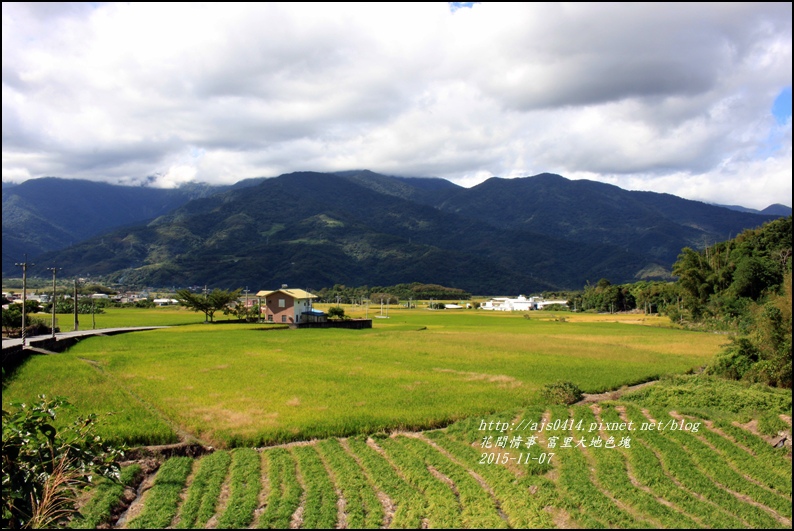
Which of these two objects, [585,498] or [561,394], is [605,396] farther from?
[585,498]

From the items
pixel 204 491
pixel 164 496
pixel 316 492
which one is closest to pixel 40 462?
pixel 164 496

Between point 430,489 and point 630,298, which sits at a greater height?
point 430,489

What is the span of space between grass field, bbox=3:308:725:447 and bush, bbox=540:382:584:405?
0.80 metres

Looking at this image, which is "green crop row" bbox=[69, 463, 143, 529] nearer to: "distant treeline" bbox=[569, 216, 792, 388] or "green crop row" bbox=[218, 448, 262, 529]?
"green crop row" bbox=[218, 448, 262, 529]

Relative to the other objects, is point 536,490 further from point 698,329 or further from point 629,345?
point 698,329

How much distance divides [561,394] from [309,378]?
12.4 m

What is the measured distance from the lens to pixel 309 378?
82.4 ft

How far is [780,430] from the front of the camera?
15.5 meters

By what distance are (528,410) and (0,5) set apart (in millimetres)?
18632

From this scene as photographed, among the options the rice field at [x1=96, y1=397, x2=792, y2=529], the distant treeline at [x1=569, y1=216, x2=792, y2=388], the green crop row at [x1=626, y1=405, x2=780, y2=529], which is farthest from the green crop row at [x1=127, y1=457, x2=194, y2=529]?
the distant treeline at [x1=569, y1=216, x2=792, y2=388]

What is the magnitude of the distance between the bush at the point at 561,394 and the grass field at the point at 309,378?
0.80 metres

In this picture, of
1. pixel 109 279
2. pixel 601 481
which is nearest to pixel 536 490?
pixel 601 481

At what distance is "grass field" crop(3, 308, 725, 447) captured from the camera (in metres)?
17.0

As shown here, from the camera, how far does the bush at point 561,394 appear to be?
21.2 m
